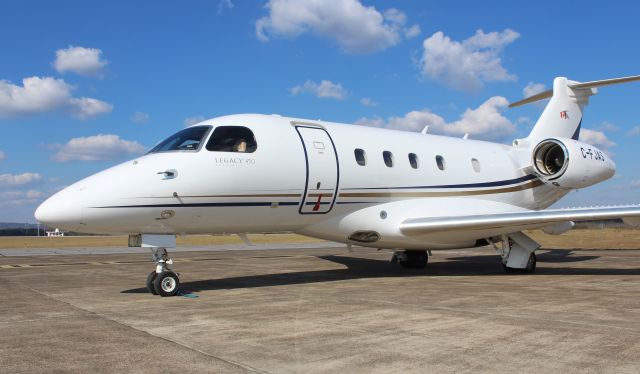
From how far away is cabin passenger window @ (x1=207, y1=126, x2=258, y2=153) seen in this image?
35.3 feet

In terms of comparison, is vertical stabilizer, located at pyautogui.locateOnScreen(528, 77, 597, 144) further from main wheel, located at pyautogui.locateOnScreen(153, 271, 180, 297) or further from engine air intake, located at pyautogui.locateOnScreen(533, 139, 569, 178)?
main wheel, located at pyautogui.locateOnScreen(153, 271, 180, 297)

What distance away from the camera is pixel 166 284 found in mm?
10031

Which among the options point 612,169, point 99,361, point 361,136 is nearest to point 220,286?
point 361,136

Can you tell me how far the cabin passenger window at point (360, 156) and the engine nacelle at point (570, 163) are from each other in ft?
20.5

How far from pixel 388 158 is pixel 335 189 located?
1.99 m

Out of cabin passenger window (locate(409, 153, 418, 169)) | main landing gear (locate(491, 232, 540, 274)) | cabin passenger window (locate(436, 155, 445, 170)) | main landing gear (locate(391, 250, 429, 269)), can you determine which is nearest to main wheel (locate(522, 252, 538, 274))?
main landing gear (locate(491, 232, 540, 274))

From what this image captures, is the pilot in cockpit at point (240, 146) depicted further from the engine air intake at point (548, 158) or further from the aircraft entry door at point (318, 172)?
the engine air intake at point (548, 158)

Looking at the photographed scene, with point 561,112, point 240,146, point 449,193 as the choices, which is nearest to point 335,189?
point 240,146

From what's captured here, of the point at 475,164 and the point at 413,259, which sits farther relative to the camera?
the point at 413,259

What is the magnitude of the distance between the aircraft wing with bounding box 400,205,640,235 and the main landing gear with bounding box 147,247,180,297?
528 cm

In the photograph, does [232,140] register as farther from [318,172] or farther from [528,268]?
[528,268]

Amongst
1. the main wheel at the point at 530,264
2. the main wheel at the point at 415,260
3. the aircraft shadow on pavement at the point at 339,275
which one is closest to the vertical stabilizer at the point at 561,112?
the aircraft shadow on pavement at the point at 339,275

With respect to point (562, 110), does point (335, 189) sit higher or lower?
lower

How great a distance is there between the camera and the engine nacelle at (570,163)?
15.8 meters
